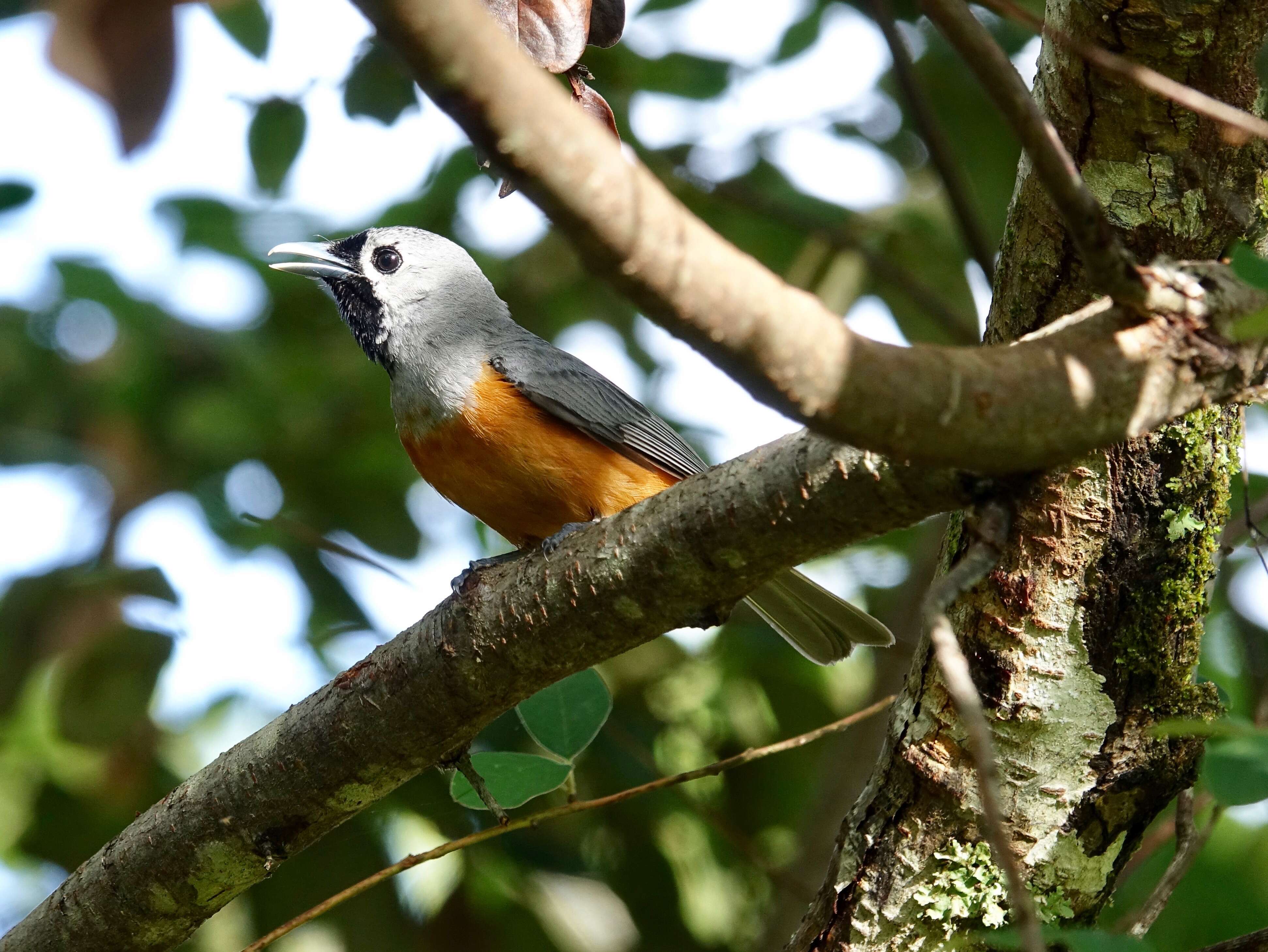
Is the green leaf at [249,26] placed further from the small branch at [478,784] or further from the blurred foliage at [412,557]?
the small branch at [478,784]

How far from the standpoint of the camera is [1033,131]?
5.33 feet

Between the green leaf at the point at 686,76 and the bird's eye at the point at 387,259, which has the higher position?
the green leaf at the point at 686,76

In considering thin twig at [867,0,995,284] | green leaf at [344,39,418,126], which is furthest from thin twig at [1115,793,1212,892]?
green leaf at [344,39,418,126]

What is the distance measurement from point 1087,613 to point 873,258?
3.03 meters

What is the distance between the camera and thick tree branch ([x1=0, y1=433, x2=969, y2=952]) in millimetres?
2203

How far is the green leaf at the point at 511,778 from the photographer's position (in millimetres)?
3039

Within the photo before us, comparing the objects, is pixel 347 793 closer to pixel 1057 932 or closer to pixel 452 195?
pixel 1057 932

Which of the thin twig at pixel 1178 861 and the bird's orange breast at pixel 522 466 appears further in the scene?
the bird's orange breast at pixel 522 466

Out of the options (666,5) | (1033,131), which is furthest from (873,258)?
(1033,131)

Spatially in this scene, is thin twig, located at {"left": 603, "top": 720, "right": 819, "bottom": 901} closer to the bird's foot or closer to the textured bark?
the bird's foot

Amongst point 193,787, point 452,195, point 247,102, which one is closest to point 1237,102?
point 193,787

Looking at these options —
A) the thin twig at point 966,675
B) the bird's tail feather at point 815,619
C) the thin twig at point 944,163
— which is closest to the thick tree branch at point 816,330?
the thin twig at point 966,675

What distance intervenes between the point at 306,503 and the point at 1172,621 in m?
4.51

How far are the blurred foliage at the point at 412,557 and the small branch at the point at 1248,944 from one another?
1534 millimetres
